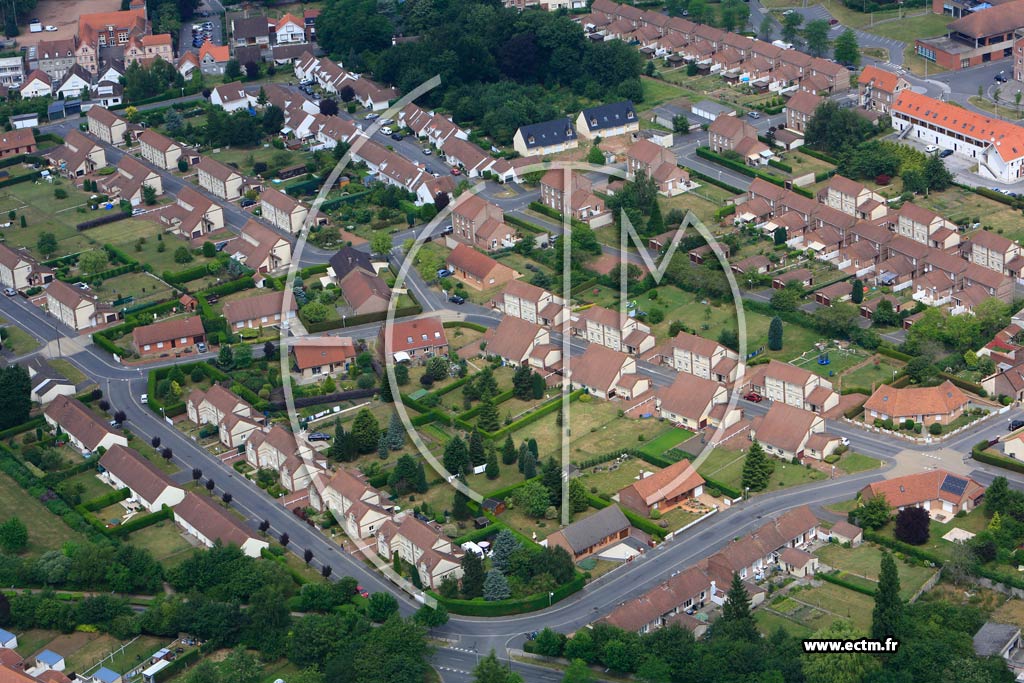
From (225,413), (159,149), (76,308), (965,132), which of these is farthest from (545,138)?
(225,413)

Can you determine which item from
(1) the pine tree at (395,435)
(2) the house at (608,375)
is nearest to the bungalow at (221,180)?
(1) the pine tree at (395,435)

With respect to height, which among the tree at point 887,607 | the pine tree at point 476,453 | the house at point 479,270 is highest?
the tree at point 887,607

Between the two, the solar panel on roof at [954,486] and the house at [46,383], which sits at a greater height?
the solar panel on roof at [954,486]

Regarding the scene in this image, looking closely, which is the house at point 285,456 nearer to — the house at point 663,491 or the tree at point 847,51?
the house at point 663,491

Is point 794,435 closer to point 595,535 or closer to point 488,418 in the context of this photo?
point 595,535

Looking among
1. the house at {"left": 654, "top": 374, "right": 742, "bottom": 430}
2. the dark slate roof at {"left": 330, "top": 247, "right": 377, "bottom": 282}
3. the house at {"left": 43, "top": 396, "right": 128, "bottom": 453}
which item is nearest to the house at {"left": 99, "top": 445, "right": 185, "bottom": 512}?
the house at {"left": 43, "top": 396, "right": 128, "bottom": 453}
